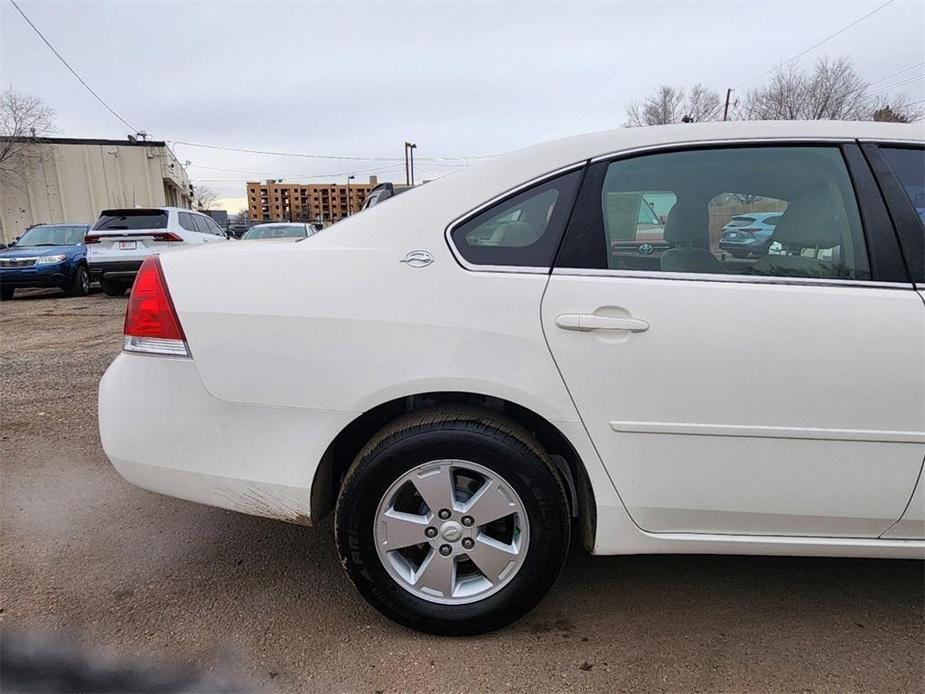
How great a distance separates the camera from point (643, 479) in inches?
74.0

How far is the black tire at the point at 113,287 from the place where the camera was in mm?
11195

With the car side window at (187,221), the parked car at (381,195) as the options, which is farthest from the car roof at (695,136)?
the car side window at (187,221)

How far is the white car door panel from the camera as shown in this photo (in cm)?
176

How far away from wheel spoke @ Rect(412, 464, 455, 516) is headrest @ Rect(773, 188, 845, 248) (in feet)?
4.49

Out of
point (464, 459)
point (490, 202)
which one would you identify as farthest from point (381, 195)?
point (464, 459)

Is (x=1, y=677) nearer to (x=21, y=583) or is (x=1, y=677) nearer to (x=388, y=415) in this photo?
(x=21, y=583)

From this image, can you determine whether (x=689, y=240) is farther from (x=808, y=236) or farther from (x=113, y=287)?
(x=113, y=287)

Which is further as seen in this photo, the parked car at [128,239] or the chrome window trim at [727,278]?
the parked car at [128,239]

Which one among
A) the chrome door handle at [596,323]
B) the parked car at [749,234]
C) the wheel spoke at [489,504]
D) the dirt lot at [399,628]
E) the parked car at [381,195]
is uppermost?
the parked car at [381,195]

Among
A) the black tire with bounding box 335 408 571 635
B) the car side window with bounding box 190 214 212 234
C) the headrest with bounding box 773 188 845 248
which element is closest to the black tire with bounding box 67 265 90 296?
the car side window with bounding box 190 214 212 234

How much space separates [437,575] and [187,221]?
11.2 m

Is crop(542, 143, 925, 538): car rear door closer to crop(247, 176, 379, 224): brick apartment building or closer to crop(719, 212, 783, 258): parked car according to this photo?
crop(719, 212, 783, 258): parked car

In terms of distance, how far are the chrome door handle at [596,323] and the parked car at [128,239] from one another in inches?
390

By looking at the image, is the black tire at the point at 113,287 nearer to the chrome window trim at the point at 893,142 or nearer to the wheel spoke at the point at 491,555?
the wheel spoke at the point at 491,555
